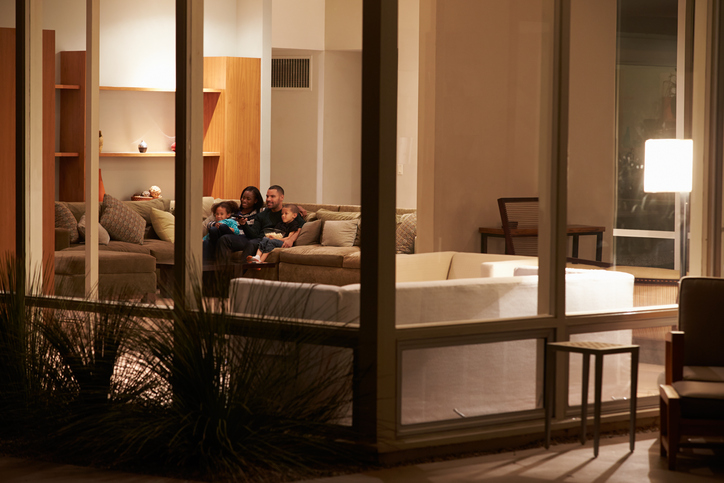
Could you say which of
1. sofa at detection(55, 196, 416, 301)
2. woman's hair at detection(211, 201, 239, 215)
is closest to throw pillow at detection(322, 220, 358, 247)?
sofa at detection(55, 196, 416, 301)

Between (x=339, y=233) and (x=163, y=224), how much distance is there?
1.03m

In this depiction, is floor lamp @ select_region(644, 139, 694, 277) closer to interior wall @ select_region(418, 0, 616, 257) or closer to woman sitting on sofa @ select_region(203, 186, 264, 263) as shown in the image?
interior wall @ select_region(418, 0, 616, 257)

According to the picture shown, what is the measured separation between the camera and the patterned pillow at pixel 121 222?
185 inches

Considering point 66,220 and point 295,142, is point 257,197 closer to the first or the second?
point 295,142

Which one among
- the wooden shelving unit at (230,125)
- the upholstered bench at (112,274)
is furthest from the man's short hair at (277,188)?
the upholstered bench at (112,274)

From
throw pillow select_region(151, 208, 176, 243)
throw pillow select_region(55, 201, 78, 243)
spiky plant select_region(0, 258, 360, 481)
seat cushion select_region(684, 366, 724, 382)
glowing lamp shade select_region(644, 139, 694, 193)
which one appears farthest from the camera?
throw pillow select_region(55, 201, 78, 243)

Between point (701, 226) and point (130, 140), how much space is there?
3.26 meters

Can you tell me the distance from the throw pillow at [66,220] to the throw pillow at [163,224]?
733 mm

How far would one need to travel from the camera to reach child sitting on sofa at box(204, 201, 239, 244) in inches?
172

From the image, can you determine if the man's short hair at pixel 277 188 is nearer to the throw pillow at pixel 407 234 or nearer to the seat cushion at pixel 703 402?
the throw pillow at pixel 407 234

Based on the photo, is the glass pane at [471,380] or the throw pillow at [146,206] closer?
the glass pane at [471,380]

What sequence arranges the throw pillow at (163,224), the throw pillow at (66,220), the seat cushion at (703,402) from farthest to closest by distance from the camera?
the throw pillow at (66,220)
the throw pillow at (163,224)
the seat cushion at (703,402)

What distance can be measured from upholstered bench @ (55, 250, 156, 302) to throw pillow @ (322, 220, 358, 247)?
40.2 inches

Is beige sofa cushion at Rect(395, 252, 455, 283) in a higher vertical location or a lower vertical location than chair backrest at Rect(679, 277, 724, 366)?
higher
